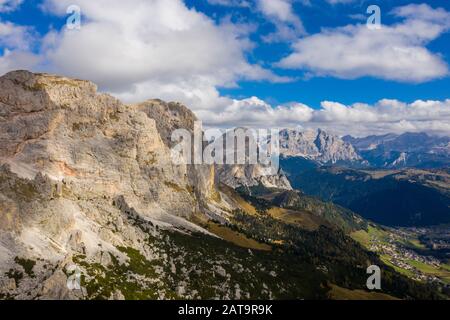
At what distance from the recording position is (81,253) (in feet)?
549

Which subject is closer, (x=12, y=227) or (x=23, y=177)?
(x=12, y=227)
